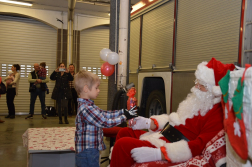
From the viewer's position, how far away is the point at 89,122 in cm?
206

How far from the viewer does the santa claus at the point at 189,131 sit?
1.94 meters

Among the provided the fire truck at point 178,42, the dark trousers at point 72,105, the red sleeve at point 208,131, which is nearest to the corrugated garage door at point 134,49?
the fire truck at point 178,42

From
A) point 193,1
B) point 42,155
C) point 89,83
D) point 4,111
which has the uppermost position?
point 193,1

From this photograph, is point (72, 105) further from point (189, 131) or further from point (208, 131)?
point (208, 131)

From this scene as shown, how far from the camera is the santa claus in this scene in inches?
76.3

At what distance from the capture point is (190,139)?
7.02 ft

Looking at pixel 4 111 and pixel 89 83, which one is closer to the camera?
pixel 89 83

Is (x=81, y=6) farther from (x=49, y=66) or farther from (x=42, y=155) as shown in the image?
(x=42, y=155)

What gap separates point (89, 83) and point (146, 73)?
2.73 meters

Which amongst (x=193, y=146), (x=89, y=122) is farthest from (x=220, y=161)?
(x=89, y=122)

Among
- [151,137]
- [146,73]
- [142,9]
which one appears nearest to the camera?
[151,137]

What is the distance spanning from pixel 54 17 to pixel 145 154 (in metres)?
8.40

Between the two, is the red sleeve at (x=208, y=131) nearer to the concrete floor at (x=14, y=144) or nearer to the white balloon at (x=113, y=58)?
the concrete floor at (x=14, y=144)

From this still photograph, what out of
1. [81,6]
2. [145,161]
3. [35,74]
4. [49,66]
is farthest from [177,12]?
[49,66]
